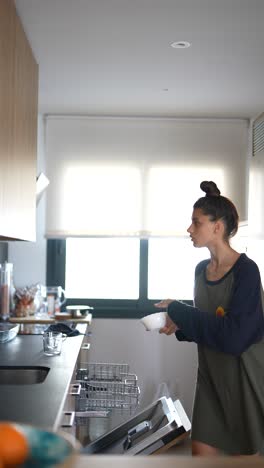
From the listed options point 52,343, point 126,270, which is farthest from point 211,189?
point 126,270

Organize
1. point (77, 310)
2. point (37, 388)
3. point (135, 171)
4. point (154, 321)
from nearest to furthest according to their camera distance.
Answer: point (37, 388) → point (154, 321) → point (77, 310) → point (135, 171)

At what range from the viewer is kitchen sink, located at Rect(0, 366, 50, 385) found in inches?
94.8

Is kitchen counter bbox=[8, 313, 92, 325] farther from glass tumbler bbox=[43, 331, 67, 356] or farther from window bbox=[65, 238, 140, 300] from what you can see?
glass tumbler bbox=[43, 331, 67, 356]

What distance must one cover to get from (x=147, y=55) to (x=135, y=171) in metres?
1.46

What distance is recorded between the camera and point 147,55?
10.1 ft

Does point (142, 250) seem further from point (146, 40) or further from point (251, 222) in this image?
point (146, 40)

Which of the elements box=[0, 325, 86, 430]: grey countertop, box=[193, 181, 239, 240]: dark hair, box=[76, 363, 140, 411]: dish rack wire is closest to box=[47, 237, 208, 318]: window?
box=[0, 325, 86, 430]: grey countertop

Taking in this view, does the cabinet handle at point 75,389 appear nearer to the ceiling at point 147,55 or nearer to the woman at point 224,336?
the woman at point 224,336

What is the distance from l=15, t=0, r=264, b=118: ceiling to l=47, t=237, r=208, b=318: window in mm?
1082

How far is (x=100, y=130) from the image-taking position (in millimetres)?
4473

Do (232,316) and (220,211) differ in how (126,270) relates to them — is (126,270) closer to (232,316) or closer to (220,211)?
(220,211)

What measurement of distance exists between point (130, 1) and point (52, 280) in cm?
261

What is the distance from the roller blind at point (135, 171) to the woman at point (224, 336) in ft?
6.87

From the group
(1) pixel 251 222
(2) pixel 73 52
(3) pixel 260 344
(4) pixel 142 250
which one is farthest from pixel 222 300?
(4) pixel 142 250
